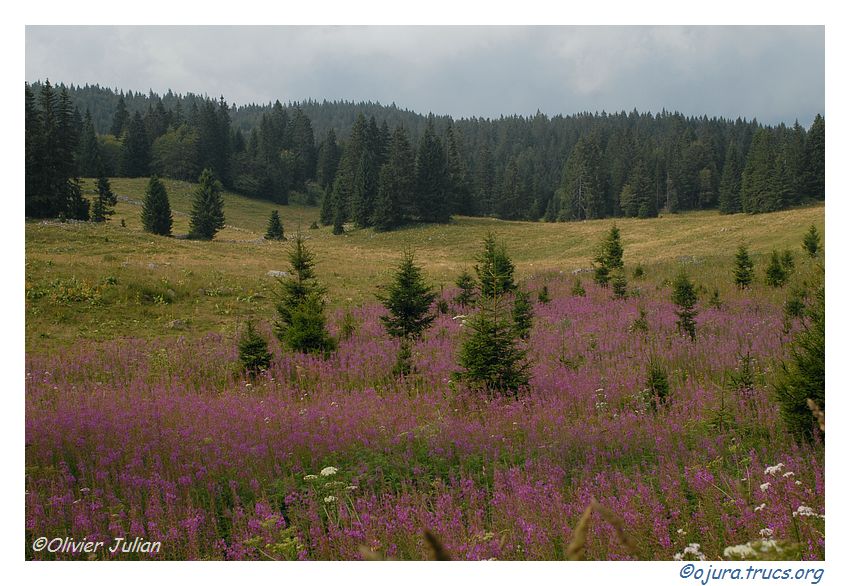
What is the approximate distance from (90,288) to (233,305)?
4845 millimetres

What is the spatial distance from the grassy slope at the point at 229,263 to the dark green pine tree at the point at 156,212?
27.0ft

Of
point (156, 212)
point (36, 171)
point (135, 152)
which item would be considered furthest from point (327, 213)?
point (36, 171)

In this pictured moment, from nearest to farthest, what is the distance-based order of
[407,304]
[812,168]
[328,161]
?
[407,304] → [812,168] → [328,161]

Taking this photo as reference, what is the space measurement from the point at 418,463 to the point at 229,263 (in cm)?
2905

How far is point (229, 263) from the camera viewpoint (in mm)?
32250

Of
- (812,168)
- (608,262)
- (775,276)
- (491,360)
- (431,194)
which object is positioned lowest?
(491,360)

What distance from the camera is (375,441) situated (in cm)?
648

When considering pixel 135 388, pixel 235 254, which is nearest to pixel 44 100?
pixel 235 254

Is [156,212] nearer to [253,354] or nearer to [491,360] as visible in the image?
[253,354]

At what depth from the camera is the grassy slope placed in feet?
57.4

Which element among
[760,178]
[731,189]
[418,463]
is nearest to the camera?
[418,463]

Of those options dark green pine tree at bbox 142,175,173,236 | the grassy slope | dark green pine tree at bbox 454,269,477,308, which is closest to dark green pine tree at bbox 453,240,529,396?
the grassy slope

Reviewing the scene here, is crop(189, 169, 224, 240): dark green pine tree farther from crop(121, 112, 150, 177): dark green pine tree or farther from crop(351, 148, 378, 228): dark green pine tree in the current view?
crop(121, 112, 150, 177): dark green pine tree

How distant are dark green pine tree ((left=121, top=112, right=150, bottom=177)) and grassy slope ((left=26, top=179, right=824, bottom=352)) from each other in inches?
1289
